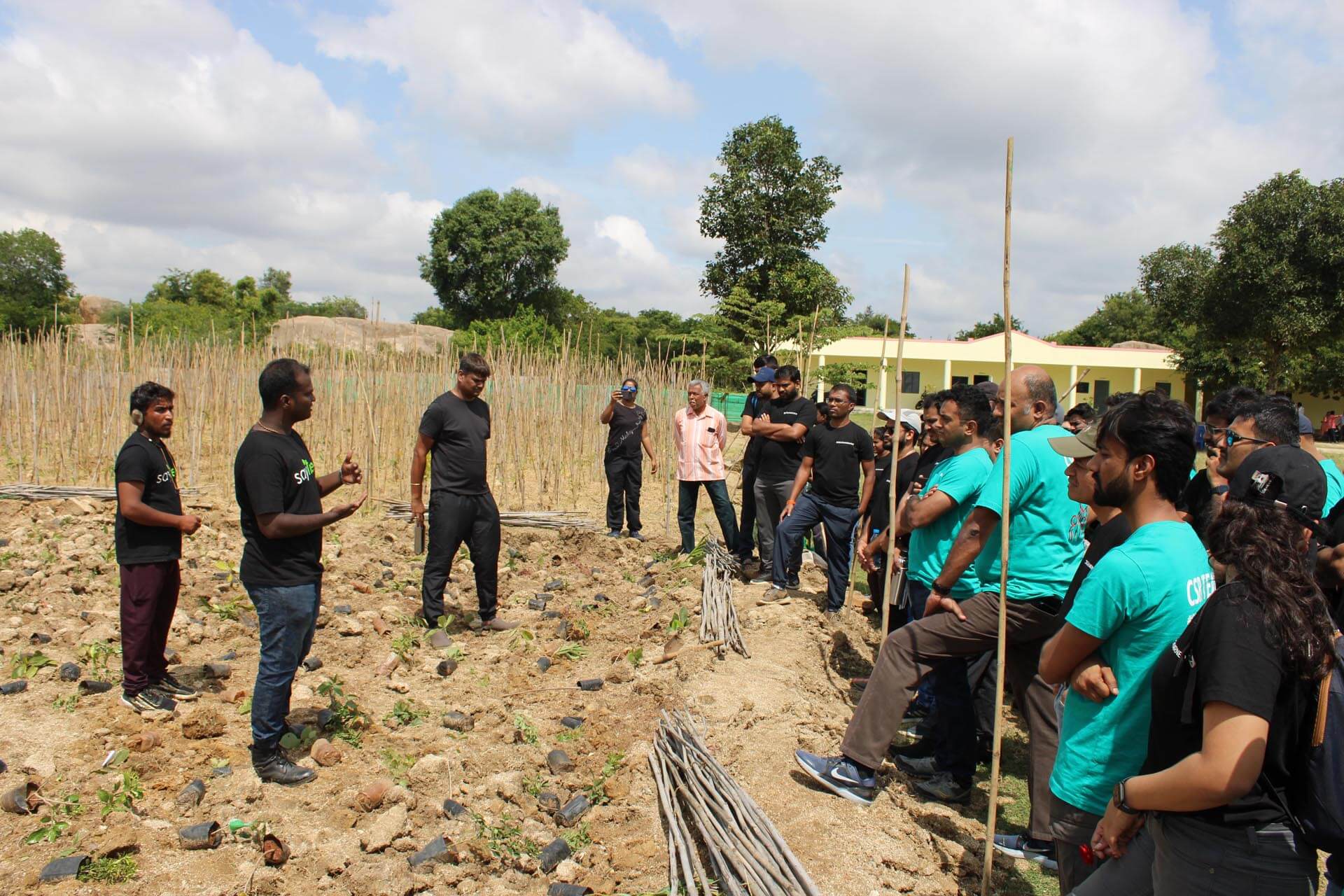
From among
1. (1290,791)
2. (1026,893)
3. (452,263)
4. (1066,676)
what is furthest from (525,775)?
(452,263)

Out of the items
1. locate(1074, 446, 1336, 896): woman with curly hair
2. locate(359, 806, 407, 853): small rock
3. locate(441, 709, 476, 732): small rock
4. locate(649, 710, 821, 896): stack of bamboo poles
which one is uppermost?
locate(1074, 446, 1336, 896): woman with curly hair

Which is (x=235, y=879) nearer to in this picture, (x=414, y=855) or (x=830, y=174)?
(x=414, y=855)

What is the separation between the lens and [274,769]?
11.2 ft

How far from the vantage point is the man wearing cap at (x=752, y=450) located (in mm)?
6656

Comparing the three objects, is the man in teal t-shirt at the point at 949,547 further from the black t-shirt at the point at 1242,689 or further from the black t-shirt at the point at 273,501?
the black t-shirt at the point at 273,501

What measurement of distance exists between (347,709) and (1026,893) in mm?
3049

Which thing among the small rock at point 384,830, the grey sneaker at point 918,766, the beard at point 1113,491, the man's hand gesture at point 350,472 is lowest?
the small rock at point 384,830

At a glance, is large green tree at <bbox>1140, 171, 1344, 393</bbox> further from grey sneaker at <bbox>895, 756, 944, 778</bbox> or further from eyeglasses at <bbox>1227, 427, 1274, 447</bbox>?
grey sneaker at <bbox>895, 756, 944, 778</bbox>

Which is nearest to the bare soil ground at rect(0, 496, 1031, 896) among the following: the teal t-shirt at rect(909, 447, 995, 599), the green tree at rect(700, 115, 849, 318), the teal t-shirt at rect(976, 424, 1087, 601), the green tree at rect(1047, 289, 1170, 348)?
the teal t-shirt at rect(909, 447, 995, 599)

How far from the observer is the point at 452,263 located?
1241 inches

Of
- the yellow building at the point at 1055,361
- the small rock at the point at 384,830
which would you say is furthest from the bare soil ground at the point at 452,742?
the yellow building at the point at 1055,361

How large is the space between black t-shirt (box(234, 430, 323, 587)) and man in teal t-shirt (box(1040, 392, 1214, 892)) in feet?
9.16

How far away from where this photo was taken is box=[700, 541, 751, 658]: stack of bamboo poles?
495 centimetres

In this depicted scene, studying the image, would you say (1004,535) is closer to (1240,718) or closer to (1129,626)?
(1129,626)
